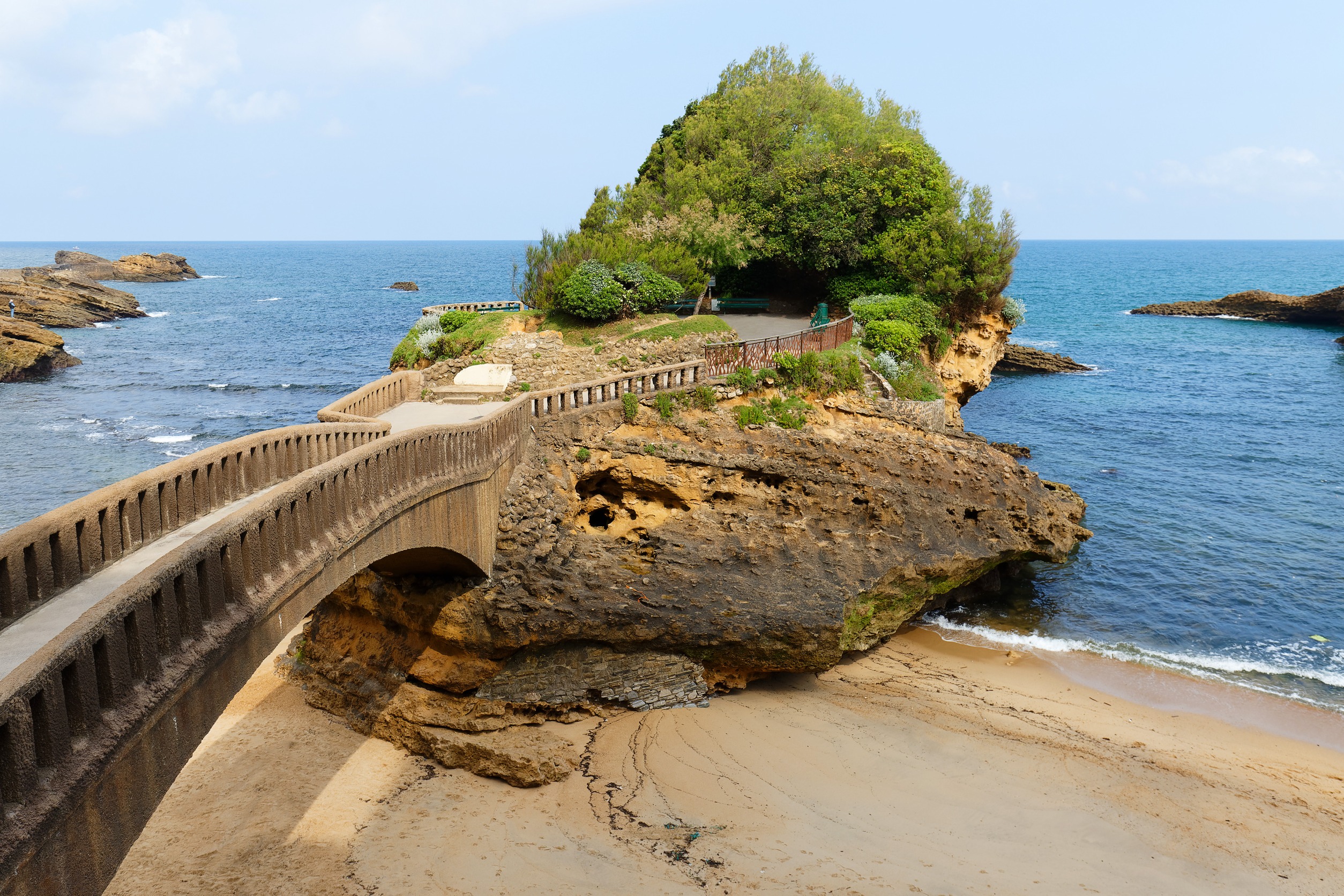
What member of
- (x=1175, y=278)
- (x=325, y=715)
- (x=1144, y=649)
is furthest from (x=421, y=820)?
(x=1175, y=278)

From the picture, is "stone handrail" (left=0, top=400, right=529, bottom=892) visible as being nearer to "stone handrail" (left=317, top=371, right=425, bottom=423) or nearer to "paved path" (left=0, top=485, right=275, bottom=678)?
"paved path" (left=0, top=485, right=275, bottom=678)

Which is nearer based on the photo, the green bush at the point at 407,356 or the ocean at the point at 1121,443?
the ocean at the point at 1121,443

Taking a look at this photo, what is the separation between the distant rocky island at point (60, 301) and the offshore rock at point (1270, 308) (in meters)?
106

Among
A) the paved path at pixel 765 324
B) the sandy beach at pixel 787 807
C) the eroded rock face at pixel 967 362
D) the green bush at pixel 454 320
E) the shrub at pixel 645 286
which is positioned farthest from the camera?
the eroded rock face at pixel 967 362

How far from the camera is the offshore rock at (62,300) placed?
8231 centimetres

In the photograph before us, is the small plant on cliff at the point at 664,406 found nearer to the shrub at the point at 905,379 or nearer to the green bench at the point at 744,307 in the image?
the shrub at the point at 905,379

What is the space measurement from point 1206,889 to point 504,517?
569 inches

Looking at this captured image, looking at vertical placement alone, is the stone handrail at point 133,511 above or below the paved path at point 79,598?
above

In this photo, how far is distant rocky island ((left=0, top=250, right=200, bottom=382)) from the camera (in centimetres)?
5919

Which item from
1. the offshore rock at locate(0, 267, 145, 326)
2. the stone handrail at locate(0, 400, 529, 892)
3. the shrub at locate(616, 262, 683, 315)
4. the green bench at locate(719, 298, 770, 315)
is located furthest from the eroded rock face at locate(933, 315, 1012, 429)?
the offshore rock at locate(0, 267, 145, 326)

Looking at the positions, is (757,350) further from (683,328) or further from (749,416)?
(683,328)

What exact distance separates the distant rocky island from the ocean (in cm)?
212

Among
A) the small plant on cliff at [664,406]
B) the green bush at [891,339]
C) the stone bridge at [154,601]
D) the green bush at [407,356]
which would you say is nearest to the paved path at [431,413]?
the stone bridge at [154,601]

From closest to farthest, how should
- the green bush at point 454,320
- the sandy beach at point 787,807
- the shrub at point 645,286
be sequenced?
1. the sandy beach at point 787,807
2. the shrub at point 645,286
3. the green bush at point 454,320
